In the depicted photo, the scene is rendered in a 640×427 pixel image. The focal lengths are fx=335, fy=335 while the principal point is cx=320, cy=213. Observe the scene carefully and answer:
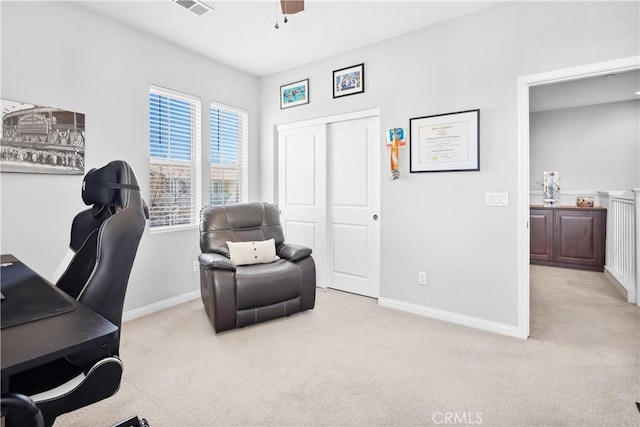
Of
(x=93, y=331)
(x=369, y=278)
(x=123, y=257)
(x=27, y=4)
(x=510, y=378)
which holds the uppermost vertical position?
(x=27, y=4)

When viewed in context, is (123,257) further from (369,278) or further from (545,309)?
(545,309)

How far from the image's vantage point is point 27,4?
8.15ft

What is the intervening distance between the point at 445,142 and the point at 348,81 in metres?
1.33

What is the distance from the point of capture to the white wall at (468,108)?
251 centimetres

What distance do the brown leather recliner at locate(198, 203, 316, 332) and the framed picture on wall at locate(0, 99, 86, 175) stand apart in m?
1.22

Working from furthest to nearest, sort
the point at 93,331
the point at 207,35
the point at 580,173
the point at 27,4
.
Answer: the point at 580,173 < the point at 207,35 < the point at 27,4 < the point at 93,331

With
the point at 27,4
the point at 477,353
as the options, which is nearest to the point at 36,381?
the point at 477,353

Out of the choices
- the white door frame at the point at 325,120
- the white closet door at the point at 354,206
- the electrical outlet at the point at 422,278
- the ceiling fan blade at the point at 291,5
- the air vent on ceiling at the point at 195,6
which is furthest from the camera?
the white closet door at the point at 354,206

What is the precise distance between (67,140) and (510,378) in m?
3.65

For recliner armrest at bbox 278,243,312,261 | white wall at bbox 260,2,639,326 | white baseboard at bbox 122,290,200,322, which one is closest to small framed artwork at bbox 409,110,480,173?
white wall at bbox 260,2,639,326

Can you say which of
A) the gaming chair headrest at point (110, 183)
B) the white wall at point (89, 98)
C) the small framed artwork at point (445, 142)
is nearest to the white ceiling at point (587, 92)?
the small framed artwork at point (445, 142)

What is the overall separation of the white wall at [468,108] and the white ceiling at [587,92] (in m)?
1.75

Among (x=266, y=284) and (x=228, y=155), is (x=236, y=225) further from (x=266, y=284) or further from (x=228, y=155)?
(x=228, y=155)

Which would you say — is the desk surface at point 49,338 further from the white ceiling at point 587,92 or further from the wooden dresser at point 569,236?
the wooden dresser at point 569,236
